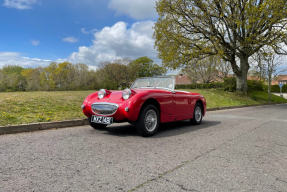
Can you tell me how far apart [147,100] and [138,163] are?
2.10 metres

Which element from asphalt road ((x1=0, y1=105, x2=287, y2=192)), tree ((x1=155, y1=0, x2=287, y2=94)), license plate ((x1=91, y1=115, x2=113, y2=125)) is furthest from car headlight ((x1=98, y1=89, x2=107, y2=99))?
tree ((x1=155, y1=0, x2=287, y2=94))

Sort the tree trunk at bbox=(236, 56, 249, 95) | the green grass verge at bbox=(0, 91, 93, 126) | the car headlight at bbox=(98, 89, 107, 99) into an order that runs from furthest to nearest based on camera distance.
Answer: the tree trunk at bbox=(236, 56, 249, 95) < the green grass verge at bbox=(0, 91, 93, 126) < the car headlight at bbox=(98, 89, 107, 99)

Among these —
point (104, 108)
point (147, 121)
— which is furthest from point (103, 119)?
point (147, 121)

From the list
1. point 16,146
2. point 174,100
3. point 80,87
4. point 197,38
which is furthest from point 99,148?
point 80,87

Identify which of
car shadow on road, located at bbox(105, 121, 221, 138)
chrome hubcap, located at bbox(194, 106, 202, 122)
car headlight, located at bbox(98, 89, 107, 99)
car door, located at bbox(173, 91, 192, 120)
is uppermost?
car headlight, located at bbox(98, 89, 107, 99)

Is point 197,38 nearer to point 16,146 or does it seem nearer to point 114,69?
point 16,146

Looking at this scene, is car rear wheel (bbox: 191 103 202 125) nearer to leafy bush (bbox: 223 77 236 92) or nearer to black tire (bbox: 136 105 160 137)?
black tire (bbox: 136 105 160 137)

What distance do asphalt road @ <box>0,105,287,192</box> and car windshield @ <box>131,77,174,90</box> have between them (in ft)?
6.33

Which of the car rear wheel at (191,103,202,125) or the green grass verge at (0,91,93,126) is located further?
the car rear wheel at (191,103,202,125)

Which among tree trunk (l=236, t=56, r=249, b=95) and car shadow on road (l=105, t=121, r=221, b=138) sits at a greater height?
tree trunk (l=236, t=56, r=249, b=95)

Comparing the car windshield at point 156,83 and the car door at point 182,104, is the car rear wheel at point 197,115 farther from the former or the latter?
the car windshield at point 156,83

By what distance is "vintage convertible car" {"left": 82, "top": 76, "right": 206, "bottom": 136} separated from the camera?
4.78m

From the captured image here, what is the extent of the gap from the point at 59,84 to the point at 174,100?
173 ft

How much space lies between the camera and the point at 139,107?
189 inches
